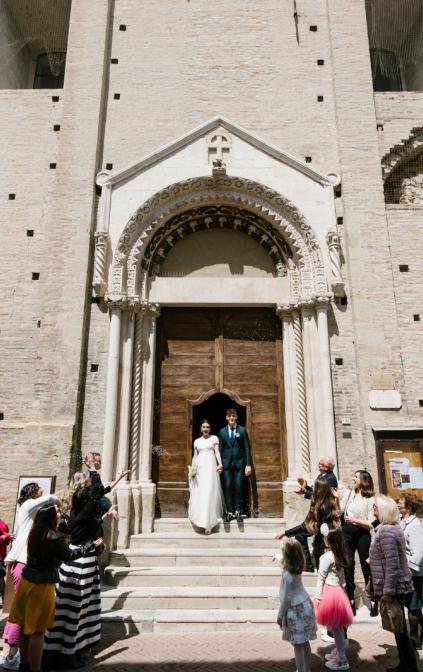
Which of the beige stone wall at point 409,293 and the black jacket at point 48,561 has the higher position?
the beige stone wall at point 409,293

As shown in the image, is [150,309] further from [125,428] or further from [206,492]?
[206,492]

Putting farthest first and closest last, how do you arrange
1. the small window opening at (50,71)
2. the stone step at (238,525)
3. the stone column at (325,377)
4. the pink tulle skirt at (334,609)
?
1. the small window opening at (50,71)
2. the stone column at (325,377)
3. the stone step at (238,525)
4. the pink tulle skirt at (334,609)

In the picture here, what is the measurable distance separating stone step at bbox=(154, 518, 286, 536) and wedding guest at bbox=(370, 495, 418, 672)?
3.73 meters

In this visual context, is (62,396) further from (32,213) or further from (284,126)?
(284,126)

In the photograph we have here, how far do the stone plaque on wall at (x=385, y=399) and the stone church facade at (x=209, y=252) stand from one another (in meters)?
0.04

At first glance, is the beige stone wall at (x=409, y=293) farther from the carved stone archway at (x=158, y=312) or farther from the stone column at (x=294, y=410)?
the stone column at (x=294, y=410)

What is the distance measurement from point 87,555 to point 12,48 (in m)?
13.5

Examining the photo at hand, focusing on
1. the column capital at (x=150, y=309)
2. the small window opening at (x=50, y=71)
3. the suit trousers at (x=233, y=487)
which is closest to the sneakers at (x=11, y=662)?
the suit trousers at (x=233, y=487)

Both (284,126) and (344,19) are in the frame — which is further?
(344,19)

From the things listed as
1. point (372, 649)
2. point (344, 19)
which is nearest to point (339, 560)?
point (372, 649)

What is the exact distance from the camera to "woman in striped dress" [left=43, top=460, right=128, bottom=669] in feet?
14.5

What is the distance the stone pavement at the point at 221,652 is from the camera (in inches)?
172

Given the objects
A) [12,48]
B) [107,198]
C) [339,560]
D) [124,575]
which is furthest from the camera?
[12,48]

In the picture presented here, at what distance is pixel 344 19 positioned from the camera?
35.5 ft
